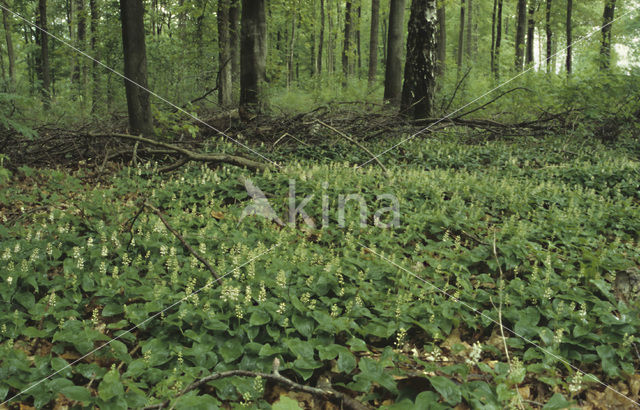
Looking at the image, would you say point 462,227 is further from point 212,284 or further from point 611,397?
point 212,284

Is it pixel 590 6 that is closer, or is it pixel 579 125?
pixel 579 125

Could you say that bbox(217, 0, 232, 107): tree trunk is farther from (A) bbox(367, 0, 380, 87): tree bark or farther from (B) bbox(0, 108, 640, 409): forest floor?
(B) bbox(0, 108, 640, 409): forest floor

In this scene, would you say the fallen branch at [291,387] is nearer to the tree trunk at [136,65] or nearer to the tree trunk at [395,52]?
the tree trunk at [136,65]

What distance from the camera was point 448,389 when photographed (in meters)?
2.20

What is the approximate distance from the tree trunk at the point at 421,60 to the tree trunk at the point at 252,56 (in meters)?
3.78

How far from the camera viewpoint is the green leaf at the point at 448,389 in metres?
2.14

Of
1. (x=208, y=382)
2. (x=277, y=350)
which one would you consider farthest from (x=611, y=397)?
(x=208, y=382)

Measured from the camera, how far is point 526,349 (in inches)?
110

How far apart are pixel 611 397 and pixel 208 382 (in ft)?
7.96

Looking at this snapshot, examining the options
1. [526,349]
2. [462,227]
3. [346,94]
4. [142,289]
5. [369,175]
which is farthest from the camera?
[346,94]

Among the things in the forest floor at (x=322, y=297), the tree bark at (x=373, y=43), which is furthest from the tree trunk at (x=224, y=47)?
the forest floor at (x=322, y=297)

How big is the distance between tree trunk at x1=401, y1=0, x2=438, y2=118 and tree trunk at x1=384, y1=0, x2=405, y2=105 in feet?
5.58

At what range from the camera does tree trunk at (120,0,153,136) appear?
24.2 ft

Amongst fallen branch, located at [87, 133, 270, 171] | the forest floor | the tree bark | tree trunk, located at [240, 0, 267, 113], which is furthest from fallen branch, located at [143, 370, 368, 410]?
the tree bark
